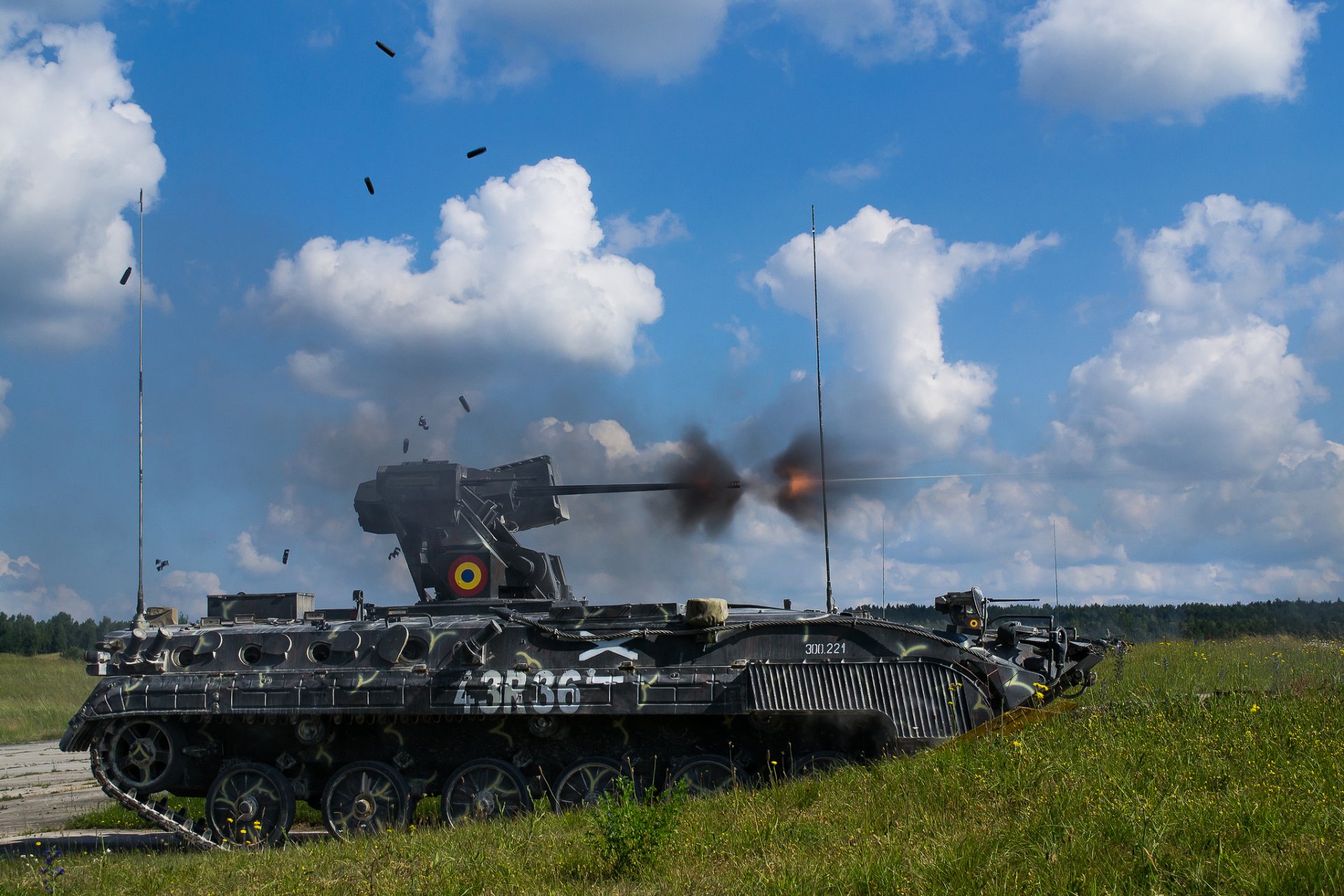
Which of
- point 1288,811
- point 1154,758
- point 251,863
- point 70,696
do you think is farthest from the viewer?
point 70,696

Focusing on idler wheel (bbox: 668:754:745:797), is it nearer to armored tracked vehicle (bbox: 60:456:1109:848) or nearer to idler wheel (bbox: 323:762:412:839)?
armored tracked vehicle (bbox: 60:456:1109:848)

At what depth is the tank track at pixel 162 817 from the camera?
472 inches

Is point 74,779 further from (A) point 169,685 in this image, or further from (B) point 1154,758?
(B) point 1154,758

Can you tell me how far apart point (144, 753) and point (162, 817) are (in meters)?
0.80

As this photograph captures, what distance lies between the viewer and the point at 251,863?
32.4 ft

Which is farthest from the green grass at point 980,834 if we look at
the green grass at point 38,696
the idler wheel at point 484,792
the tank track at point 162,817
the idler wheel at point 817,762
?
the green grass at point 38,696

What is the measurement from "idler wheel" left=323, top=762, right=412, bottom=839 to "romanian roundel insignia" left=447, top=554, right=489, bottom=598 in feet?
9.30

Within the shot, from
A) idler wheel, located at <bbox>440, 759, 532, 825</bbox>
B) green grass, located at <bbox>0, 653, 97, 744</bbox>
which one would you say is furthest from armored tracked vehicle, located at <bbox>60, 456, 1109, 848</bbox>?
green grass, located at <bbox>0, 653, 97, 744</bbox>

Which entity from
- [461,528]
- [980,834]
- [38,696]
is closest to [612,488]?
[461,528]

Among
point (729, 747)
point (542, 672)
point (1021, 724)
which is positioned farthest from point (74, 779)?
point (1021, 724)

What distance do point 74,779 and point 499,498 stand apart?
10747mm

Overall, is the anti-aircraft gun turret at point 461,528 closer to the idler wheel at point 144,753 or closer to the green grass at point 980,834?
the idler wheel at point 144,753

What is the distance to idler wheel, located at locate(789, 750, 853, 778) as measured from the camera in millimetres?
11492

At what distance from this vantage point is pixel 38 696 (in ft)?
123
